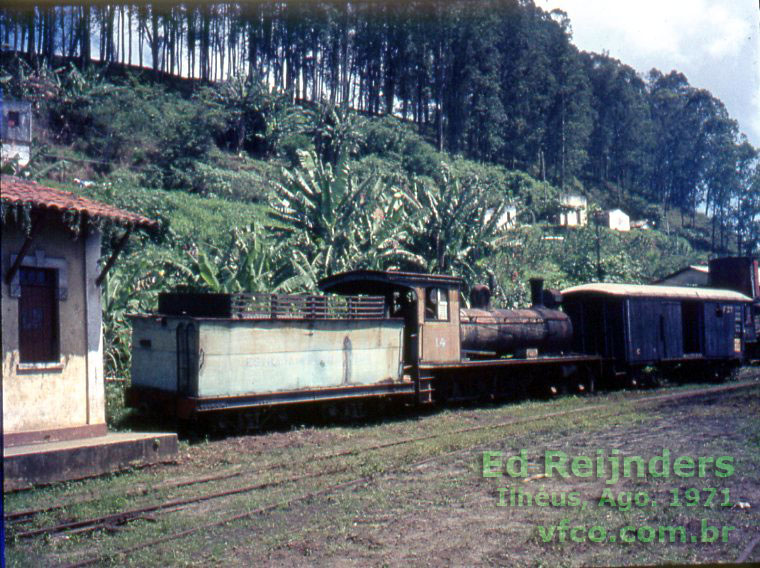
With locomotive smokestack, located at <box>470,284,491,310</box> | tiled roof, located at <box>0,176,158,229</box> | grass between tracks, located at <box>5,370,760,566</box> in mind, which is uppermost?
tiled roof, located at <box>0,176,158,229</box>

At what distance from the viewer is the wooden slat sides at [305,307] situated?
422 inches

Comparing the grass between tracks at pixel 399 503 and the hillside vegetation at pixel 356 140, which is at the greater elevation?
the hillside vegetation at pixel 356 140

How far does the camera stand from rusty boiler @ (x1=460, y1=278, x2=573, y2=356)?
49.5ft

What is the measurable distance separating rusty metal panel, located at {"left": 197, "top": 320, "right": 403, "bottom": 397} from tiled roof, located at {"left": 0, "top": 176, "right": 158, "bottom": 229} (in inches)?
73.7

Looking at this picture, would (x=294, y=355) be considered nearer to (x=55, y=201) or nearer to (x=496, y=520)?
(x=55, y=201)

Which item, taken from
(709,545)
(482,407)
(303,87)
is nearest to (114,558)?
(709,545)

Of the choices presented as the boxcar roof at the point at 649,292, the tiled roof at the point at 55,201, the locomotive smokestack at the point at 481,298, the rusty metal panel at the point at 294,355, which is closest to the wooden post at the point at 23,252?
the tiled roof at the point at 55,201

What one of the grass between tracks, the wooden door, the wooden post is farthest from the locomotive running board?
the wooden post

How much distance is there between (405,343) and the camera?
13.3m

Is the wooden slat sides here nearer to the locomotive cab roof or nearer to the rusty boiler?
the locomotive cab roof

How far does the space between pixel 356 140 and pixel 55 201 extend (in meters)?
16.7

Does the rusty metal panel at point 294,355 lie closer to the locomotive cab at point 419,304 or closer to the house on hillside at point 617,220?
the locomotive cab at point 419,304

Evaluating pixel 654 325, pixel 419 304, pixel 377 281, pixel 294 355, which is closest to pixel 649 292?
pixel 654 325

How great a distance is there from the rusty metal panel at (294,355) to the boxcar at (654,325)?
713 cm
